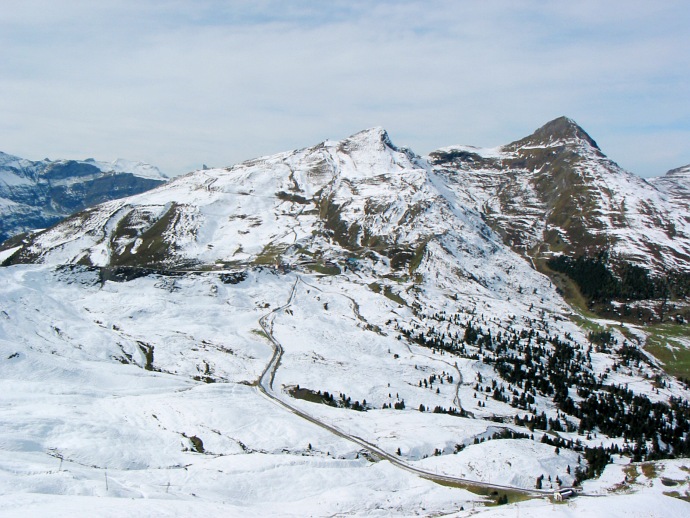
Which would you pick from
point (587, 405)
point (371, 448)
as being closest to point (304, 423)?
A: point (371, 448)

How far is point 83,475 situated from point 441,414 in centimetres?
8758

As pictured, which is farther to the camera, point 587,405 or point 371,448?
point 587,405

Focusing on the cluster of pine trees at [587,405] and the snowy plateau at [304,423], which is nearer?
the snowy plateau at [304,423]

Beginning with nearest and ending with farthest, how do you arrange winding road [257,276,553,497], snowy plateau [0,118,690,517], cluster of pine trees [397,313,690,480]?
snowy plateau [0,118,690,517]
winding road [257,276,553,497]
cluster of pine trees [397,313,690,480]

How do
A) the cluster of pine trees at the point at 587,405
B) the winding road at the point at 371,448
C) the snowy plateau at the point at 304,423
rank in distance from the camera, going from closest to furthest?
1. the snowy plateau at the point at 304,423
2. the winding road at the point at 371,448
3. the cluster of pine trees at the point at 587,405

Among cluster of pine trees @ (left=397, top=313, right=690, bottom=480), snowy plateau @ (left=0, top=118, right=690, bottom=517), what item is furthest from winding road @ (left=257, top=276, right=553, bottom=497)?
cluster of pine trees @ (left=397, top=313, right=690, bottom=480)

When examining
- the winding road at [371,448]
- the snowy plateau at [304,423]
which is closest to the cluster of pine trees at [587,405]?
the snowy plateau at [304,423]

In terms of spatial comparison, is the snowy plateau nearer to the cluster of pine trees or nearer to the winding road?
the winding road

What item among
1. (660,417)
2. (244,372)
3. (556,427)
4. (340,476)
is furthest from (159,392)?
(660,417)

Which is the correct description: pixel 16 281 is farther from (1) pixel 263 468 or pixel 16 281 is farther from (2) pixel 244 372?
(1) pixel 263 468

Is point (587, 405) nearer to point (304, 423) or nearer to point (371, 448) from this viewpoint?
point (371, 448)

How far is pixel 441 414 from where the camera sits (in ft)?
442

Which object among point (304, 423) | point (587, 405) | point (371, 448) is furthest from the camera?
point (587, 405)

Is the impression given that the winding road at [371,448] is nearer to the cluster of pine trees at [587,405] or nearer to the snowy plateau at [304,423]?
the snowy plateau at [304,423]
